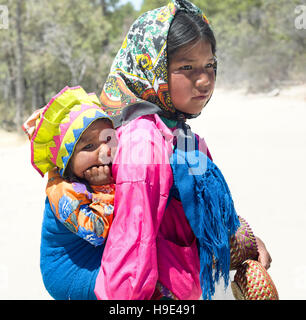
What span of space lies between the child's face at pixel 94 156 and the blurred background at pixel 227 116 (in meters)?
Answer: 0.39

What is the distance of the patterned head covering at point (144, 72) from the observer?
143cm

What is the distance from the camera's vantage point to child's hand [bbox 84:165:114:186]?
4.66ft

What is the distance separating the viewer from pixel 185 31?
4.66 ft

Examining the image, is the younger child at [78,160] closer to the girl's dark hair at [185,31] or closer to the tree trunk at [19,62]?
the girl's dark hair at [185,31]

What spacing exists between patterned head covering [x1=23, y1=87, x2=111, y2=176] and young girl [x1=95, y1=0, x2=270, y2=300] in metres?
0.12

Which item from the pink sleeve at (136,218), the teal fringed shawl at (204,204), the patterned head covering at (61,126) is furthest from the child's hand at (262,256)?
the patterned head covering at (61,126)

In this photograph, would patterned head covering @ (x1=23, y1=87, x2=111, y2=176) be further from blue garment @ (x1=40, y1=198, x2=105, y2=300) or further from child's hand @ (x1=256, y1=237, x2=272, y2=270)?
child's hand @ (x1=256, y1=237, x2=272, y2=270)

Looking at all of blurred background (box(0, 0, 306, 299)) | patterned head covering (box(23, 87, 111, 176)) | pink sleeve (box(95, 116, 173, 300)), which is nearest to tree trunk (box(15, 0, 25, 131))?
blurred background (box(0, 0, 306, 299))

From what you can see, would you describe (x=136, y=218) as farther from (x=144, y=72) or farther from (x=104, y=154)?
(x=144, y=72)

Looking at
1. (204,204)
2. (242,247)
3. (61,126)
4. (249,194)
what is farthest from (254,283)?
(249,194)

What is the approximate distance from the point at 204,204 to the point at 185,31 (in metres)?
0.61

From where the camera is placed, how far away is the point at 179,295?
1.35 metres

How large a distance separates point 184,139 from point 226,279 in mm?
533
